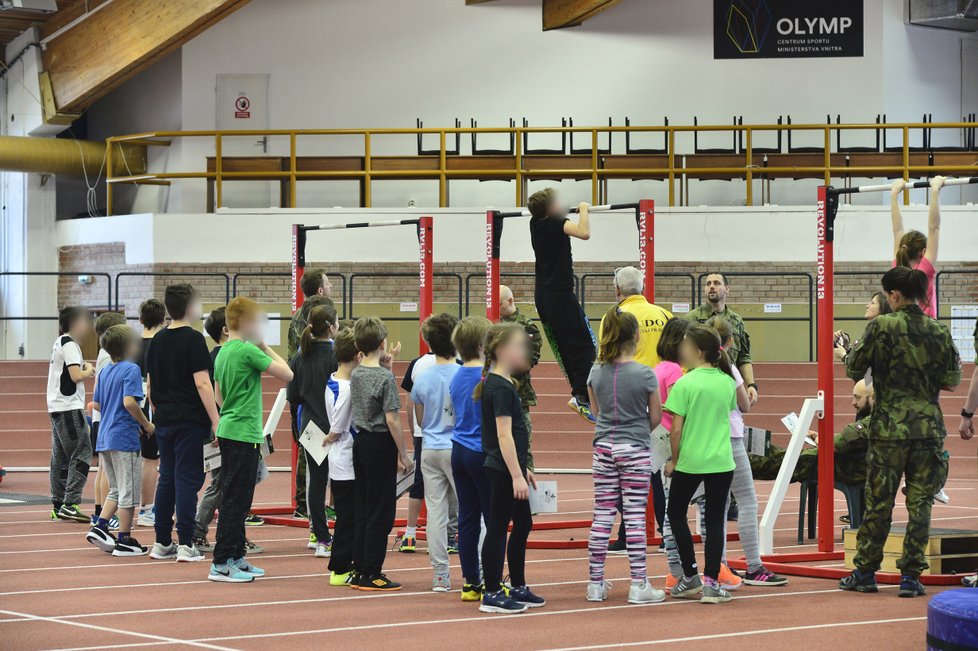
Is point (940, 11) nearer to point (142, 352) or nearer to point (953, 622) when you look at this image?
point (142, 352)

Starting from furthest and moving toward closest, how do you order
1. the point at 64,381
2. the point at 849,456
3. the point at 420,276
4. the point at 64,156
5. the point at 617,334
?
the point at 64,156 → the point at 420,276 → the point at 64,381 → the point at 849,456 → the point at 617,334

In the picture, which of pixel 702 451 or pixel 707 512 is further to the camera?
pixel 707 512

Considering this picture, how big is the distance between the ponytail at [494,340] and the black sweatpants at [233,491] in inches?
72.0

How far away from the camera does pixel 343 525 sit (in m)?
7.82

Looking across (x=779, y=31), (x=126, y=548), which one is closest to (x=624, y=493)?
(x=126, y=548)

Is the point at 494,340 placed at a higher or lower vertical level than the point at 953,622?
higher

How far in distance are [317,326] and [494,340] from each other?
2.22 metres

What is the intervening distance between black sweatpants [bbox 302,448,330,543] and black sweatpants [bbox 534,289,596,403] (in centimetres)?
186

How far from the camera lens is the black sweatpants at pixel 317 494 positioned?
8.68 m

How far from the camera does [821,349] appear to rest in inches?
336

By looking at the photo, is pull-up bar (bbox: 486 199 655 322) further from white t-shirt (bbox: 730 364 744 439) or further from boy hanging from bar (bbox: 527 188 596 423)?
white t-shirt (bbox: 730 364 744 439)

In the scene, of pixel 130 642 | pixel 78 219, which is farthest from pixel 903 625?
pixel 78 219

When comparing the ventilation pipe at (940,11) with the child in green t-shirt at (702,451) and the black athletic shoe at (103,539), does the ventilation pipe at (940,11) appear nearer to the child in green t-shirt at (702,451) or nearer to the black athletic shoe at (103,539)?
the child in green t-shirt at (702,451)

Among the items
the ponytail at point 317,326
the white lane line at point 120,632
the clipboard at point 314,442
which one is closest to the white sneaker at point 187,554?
the clipboard at point 314,442
